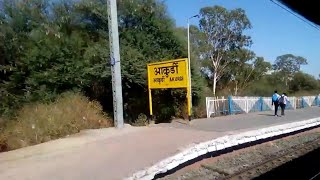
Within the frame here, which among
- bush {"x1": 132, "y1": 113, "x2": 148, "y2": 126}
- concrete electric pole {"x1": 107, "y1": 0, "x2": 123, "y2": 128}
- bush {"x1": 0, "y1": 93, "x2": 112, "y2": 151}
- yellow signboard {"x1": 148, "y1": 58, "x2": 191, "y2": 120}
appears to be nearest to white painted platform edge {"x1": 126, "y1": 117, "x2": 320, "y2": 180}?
yellow signboard {"x1": 148, "y1": 58, "x2": 191, "y2": 120}

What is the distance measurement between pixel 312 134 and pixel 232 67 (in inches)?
1605

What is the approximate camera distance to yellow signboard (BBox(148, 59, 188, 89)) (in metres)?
17.2

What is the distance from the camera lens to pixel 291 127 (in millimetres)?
18672

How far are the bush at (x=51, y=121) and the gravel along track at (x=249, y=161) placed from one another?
526 centimetres

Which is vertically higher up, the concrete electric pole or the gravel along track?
the concrete electric pole

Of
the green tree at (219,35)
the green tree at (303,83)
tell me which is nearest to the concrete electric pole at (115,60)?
the green tree at (219,35)

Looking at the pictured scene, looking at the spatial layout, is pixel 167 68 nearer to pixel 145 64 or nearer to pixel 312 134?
pixel 145 64

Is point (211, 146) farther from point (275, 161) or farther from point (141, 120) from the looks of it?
point (141, 120)

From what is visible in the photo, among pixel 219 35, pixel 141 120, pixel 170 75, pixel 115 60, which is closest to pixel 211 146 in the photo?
pixel 115 60

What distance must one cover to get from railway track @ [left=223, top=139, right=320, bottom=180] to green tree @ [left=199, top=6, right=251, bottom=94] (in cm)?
3825

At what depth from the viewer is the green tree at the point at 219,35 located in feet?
181

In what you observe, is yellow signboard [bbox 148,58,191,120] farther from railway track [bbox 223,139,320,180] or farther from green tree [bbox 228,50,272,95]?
green tree [bbox 228,50,272,95]

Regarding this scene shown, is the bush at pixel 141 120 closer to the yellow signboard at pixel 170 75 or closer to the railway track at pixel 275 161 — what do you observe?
the yellow signboard at pixel 170 75

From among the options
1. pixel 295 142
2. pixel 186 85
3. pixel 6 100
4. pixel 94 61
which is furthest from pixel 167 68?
pixel 6 100
